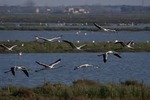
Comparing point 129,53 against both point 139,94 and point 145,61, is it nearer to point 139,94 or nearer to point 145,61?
point 145,61

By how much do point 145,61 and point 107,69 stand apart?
592cm

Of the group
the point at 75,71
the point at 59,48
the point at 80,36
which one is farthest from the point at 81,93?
the point at 80,36

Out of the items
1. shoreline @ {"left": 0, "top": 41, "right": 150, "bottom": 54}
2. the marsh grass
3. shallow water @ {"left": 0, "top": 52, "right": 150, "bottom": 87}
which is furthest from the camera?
shoreline @ {"left": 0, "top": 41, "right": 150, "bottom": 54}

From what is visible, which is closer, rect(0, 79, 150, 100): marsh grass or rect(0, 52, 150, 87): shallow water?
rect(0, 79, 150, 100): marsh grass

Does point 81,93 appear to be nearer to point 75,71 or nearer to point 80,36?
point 75,71

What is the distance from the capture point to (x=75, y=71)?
40.1 m

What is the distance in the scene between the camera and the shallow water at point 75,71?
3472 centimetres

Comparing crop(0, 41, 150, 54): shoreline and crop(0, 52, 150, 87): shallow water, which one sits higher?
crop(0, 52, 150, 87): shallow water

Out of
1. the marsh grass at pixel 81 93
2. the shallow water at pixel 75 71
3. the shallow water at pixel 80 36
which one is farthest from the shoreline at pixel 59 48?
the marsh grass at pixel 81 93

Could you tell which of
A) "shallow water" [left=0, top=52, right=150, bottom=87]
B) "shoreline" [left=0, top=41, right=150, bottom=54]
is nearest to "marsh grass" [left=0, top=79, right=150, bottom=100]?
"shallow water" [left=0, top=52, right=150, bottom=87]

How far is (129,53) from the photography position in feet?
174

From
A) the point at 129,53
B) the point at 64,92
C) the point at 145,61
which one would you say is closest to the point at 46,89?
the point at 64,92

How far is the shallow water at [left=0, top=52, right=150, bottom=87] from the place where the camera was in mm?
34719

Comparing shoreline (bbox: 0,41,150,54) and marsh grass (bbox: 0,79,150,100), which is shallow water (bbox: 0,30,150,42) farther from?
marsh grass (bbox: 0,79,150,100)
